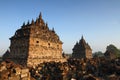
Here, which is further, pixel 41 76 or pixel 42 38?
pixel 42 38

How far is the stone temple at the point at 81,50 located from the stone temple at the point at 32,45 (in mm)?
19422

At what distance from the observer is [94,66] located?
2003 cm

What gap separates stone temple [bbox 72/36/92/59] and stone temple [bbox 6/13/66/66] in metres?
19.4

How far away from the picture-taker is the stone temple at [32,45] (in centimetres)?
2755

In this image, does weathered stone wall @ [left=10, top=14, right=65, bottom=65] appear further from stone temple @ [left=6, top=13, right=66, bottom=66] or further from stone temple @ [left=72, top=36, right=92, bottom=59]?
stone temple @ [left=72, top=36, right=92, bottom=59]

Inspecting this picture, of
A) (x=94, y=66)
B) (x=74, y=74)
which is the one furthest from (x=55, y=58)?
(x=74, y=74)

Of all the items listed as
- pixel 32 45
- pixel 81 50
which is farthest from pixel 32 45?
pixel 81 50

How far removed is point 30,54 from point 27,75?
748 inches

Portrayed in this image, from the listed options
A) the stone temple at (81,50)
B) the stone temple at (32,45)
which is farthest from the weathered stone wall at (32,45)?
the stone temple at (81,50)

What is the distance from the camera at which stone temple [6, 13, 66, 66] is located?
27547 millimetres

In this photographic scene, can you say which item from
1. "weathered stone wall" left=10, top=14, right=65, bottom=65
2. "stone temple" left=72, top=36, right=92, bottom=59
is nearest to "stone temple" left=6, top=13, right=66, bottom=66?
"weathered stone wall" left=10, top=14, right=65, bottom=65

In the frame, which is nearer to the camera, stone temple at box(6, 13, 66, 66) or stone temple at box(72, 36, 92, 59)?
stone temple at box(6, 13, 66, 66)

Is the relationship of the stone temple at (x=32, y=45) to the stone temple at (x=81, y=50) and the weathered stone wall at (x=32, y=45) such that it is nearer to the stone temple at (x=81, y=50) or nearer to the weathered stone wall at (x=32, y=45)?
the weathered stone wall at (x=32, y=45)

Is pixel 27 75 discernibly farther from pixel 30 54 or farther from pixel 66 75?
pixel 30 54
